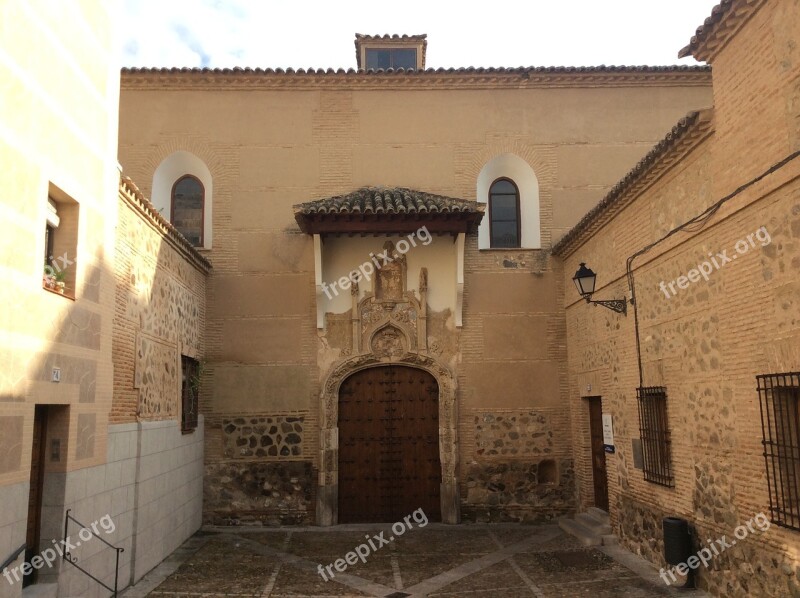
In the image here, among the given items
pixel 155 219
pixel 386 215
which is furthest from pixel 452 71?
pixel 155 219

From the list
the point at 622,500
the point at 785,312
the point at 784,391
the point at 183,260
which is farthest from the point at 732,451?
the point at 183,260

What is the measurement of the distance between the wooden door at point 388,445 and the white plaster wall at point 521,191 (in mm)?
2826

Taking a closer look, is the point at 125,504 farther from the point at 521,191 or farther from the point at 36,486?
the point at 521,191

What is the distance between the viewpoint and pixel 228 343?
38.7ft

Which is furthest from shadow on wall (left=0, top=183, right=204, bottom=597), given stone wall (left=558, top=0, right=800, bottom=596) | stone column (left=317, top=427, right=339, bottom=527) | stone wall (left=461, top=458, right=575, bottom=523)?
stone wall (left=558, top=0, right=800, bottom=596)

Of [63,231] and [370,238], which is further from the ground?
[370,238]

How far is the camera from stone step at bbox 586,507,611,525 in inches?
397

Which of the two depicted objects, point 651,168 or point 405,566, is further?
point 405,566

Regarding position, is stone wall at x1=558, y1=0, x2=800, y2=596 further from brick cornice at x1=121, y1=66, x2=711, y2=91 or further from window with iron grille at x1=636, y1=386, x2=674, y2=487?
brick cornice at x1=121, y1=66, x2=711, y2=91

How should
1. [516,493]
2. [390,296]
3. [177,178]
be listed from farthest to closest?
[177,178]
[390,296]
[516,493]

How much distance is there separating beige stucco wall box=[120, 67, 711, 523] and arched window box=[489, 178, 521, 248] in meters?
0.43

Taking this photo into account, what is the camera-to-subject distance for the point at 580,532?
1016 cm

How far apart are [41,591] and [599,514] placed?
24.3 feet

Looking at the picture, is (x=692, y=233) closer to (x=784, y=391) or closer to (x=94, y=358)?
(x=784, y=391)
